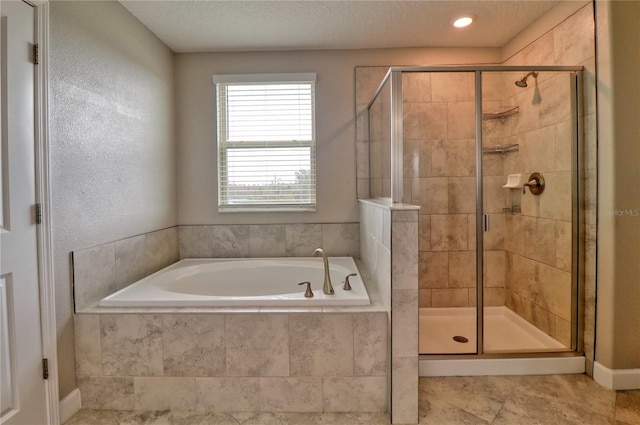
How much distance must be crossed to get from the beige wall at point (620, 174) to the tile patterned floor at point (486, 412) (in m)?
0.24

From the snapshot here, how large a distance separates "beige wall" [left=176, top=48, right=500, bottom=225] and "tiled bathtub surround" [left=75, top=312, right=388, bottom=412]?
1.26 metres

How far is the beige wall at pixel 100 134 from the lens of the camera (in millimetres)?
1510

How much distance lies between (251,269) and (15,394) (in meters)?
1.43

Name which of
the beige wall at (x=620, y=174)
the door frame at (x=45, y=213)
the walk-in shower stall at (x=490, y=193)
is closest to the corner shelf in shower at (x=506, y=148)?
the walk-in shower stall at (x=490, y=193)

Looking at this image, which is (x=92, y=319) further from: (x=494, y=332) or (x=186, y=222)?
(x=494, y=332)

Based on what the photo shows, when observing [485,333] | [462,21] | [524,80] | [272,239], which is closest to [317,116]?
[272,239]

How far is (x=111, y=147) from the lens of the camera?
1867 millimetres

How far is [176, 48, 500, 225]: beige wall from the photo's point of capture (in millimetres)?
2611

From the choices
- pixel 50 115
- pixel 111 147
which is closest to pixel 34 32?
pixel 50 115

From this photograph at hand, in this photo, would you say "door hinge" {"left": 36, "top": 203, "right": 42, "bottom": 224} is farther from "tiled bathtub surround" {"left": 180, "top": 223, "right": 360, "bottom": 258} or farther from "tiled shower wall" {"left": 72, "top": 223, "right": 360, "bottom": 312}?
"tiled bathtub surround" {"left": 180, "top": 223, "right": 360, "bottom": 258}

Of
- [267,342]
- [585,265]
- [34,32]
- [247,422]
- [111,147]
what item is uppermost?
[34,32]

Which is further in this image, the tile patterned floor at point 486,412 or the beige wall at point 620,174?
the beige wall at point 620,174

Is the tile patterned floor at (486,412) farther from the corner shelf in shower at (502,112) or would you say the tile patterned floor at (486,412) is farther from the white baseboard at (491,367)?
the corner shelf in shower at (502,112)

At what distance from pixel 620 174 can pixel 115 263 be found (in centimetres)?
297
